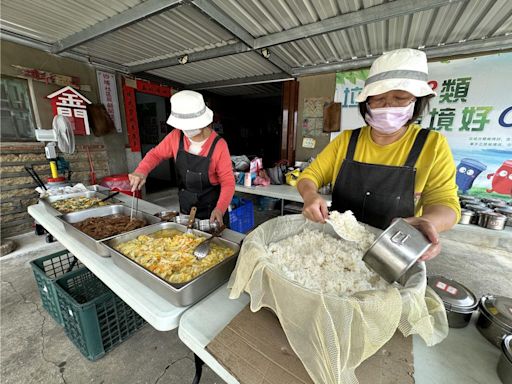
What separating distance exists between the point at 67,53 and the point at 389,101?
5.50 metres

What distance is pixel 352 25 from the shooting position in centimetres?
263

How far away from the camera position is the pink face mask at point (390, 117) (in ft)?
3.99

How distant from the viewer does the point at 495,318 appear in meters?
0.85

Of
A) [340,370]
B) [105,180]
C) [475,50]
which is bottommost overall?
[105,180]

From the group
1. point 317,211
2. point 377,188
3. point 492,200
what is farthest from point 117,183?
point 492,200

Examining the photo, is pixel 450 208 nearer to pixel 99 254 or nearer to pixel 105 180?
pixel 99 254

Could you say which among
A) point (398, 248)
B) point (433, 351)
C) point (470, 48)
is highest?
point (470, 48)

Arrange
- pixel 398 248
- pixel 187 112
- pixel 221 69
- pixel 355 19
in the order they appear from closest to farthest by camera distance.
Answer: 1. pixel 398 248
2. pixel 187 112
3. pixel 355 19
4. pixel 221 69

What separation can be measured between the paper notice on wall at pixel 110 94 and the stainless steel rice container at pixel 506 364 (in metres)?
6.44

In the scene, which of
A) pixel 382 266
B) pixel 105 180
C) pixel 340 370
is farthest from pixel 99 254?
pixel 105 180

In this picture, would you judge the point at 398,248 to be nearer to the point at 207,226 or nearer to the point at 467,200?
the point at 207,226

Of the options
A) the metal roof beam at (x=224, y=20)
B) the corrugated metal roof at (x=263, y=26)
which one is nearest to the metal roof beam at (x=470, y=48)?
the corrugated metal roof at (x=263, y=26)

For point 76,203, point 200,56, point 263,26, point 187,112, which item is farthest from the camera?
point 200,56

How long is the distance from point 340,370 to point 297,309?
196 mm
